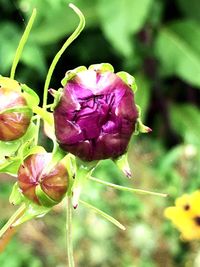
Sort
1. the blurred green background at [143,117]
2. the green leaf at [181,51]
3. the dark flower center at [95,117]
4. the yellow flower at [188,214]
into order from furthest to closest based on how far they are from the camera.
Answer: the green leaf at [181,51], the blurred green background at [143,117], the yellow flower at [188,214], the dark flower center at [95,117]

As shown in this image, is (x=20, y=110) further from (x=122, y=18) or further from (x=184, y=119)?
(x=184, y=119)

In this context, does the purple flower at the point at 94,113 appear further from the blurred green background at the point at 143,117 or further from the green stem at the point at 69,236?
the blurred green background at the point at 143,117

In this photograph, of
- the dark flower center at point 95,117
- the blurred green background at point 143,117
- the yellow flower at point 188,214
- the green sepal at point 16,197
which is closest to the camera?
the dark flower center at point 95,117

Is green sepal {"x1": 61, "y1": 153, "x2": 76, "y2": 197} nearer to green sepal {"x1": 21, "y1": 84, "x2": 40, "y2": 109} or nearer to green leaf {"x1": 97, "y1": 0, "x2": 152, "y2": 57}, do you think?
green sepal {"x1": 21, "y1": 84, "x2": 40, "y2": 109}

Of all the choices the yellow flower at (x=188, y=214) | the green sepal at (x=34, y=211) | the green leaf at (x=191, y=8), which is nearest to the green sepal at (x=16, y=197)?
the green sepal at (x=34, y=211)

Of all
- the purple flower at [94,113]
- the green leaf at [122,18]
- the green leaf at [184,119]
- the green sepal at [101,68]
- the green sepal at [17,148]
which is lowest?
the green leaf at [184,119]

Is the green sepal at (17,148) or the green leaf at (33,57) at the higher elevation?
the green sepal at (17,148)

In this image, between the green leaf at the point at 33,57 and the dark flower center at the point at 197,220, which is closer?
the dark flower center at the point at 197,220

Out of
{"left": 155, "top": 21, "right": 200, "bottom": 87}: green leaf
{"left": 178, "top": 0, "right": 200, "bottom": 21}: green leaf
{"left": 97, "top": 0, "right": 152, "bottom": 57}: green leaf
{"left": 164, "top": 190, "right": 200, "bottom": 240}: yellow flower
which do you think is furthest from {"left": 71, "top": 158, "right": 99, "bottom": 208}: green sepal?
{"left": 178, "top": 0, "right": 200, "bottom": 21}: green leaf
